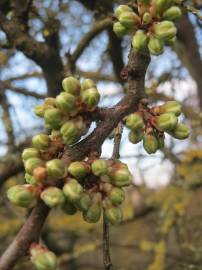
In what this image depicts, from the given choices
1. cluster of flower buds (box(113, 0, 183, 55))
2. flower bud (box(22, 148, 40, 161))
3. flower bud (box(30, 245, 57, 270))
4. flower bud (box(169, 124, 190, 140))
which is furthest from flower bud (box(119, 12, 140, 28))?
flower bud (box(30, 245, 57, 270))

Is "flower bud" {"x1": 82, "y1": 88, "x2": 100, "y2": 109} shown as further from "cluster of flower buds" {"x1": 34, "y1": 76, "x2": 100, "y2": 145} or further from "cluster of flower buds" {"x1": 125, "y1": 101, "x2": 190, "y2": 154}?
"cluster of flower buds" {"x1": 125, "y1": 101, "x2": 190, "y2": 154}

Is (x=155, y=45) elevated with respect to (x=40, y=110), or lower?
elevated

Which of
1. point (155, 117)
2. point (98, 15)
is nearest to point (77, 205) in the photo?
point (155, 117)

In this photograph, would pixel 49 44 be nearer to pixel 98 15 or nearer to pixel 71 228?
pixel 98 15

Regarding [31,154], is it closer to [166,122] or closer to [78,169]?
[78,169]

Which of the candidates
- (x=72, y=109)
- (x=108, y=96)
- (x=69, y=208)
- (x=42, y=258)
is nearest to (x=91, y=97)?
(x=72, y=109)

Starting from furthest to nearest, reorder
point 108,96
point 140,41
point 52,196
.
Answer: point 108,96, point 140,41, point 52,196

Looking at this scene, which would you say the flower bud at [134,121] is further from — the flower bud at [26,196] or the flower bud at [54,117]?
the flower bud at [26,196]
